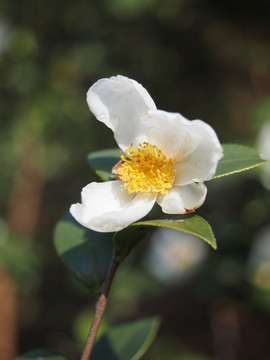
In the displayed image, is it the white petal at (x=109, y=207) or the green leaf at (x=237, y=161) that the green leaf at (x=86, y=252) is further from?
the green leaf at (x=237, y=161)

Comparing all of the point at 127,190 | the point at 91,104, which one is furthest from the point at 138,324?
the point at 91,104

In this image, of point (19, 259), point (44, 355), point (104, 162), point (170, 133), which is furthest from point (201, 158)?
point (19, 259)

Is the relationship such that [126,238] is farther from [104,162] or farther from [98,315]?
[104,162]

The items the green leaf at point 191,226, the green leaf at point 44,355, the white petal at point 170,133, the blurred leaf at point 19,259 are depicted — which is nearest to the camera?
the green leaf at point 191,226

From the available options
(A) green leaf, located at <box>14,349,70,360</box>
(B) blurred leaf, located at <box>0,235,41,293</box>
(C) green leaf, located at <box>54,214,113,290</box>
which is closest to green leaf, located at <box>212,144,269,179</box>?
(C) green leaf, located at <box>54,214,113,290</box>

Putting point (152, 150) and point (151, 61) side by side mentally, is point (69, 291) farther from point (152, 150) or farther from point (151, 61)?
point (152, 150)

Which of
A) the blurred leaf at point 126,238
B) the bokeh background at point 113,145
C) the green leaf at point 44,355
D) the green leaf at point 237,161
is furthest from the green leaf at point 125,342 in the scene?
the bokeh background at point 113,145
